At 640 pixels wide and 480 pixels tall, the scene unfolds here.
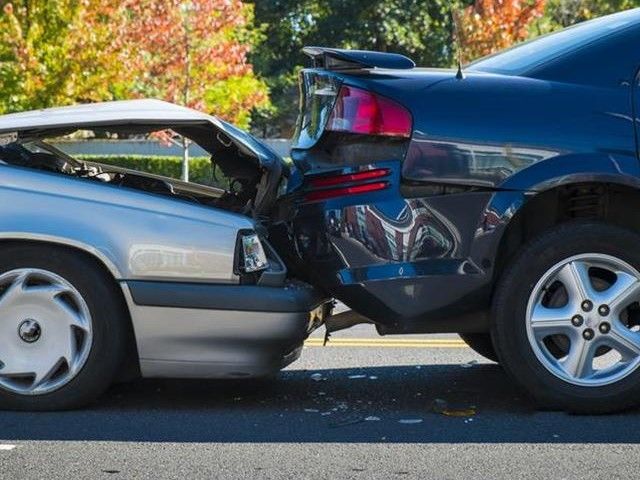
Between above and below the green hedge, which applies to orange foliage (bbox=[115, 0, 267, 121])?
above

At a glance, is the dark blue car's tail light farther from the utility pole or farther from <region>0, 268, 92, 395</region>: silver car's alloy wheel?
the utility pole

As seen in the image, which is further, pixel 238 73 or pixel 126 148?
pixel 126 148

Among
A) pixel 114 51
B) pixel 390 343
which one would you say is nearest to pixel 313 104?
pixel 390 343

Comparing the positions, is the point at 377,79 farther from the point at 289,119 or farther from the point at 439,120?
the point at 289,119

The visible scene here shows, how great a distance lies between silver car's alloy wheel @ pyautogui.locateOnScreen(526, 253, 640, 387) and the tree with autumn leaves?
17419 millimetres

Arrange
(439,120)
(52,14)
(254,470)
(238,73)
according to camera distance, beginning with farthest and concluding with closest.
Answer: (238,73) < (52,14) < (439,120) < (254,470)

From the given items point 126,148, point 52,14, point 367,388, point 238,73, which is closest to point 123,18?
point 52,14

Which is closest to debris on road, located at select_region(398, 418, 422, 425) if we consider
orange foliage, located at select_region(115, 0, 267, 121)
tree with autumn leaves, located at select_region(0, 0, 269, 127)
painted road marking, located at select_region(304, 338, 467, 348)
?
painted road marking, located at select_region(304, 338, 467, 348)

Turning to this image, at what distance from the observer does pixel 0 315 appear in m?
4.99

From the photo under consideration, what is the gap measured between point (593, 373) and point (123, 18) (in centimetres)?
1857

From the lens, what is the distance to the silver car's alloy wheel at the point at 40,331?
4953 millimetres

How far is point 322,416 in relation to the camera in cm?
506

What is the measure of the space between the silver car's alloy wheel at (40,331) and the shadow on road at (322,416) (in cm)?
17

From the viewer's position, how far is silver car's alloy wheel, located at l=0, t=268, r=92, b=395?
4.95 m
